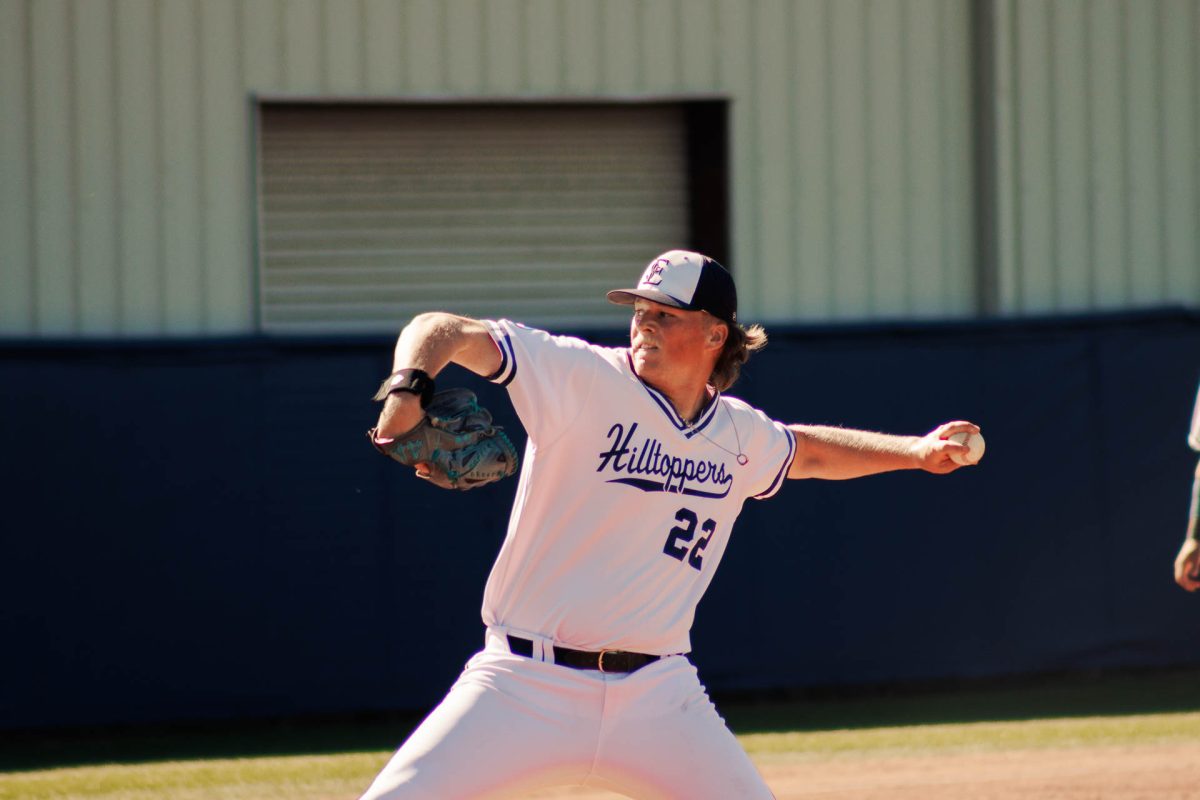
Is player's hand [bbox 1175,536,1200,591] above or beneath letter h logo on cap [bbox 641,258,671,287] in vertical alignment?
beneath

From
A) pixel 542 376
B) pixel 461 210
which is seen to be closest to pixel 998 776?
pixel 542 376

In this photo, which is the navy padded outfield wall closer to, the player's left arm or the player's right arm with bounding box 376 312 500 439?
the player's left arm

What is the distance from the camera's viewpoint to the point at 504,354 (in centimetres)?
434

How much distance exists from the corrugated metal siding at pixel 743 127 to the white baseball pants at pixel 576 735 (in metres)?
6.82

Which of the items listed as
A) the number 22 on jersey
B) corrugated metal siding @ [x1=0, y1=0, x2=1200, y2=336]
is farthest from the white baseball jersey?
corrugated metal siding @ [x1=0, y1=0, x2=1200, y2=336]

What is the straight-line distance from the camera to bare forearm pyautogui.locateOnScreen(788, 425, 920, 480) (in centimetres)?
505

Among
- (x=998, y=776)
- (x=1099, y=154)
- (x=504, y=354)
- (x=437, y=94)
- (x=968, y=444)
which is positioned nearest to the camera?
(x=504, y=354)

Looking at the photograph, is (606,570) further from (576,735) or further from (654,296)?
(654,296)

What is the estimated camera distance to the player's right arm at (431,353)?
3762 millimetres

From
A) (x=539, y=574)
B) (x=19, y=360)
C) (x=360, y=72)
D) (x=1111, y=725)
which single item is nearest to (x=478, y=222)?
(x=360, y=72)

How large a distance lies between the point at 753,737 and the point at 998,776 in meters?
1.55

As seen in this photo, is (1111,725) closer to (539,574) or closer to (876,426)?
(876,426)

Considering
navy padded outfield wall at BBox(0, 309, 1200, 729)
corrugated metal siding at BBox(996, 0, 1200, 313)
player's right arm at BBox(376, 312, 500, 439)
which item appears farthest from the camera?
corrugated metal siding at BBox(996, 0, 1200, 313)

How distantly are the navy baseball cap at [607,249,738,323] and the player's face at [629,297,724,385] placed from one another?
4cm
